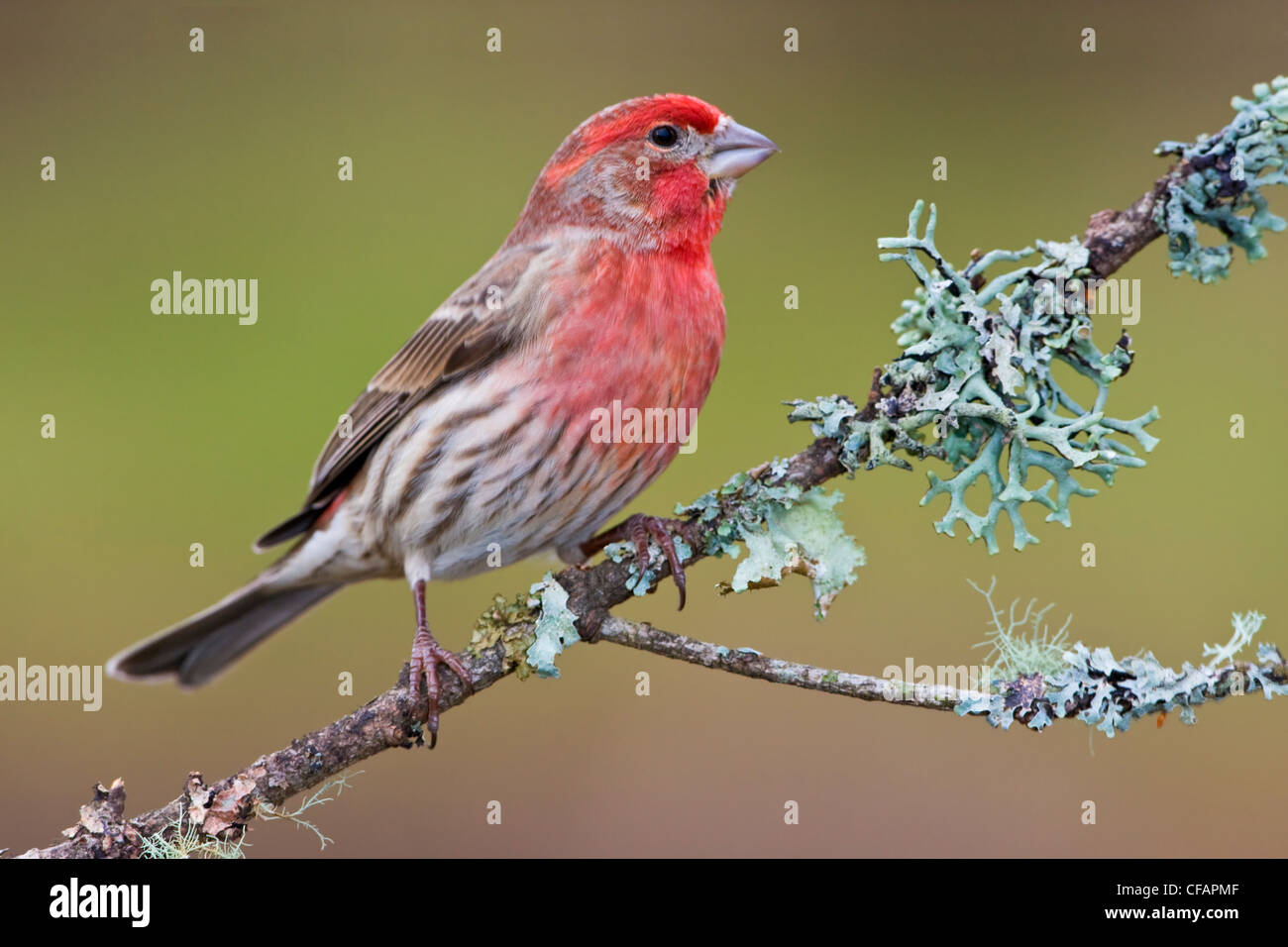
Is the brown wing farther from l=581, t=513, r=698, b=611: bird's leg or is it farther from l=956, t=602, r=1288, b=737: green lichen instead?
l=956, t=602, r=1288, b=737: green lichen

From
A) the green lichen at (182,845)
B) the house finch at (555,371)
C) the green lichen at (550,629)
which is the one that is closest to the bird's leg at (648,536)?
the house finch at (555,371)

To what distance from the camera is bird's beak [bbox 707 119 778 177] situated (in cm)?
392

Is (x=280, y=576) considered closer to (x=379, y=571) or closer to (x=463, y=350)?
(x=379, y=571)

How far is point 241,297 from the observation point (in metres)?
5.94

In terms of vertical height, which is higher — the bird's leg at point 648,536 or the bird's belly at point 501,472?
the bird's belly at point 501,472

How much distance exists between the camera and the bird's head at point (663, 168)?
392cm

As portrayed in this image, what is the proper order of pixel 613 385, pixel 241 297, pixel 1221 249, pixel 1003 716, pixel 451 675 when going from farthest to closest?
pixel 241 297 → pixel 613 385 → pixel 451 675 → pixel 1221 249 → pixel 1003 716

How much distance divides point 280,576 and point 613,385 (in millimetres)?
1507

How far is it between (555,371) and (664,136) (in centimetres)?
84

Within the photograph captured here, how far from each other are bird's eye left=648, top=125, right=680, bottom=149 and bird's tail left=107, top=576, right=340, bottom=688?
1.99 meters

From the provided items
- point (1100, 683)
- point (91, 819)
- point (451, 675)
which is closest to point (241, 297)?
point (451, 675)

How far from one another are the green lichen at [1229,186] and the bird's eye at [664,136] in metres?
1.62

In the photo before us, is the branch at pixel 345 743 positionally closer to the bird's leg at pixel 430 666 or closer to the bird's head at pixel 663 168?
the bird's leg at pixel 430 666

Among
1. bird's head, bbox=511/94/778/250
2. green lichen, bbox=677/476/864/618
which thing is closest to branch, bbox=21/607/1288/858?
green lichen, bbox=677/476/864/618
